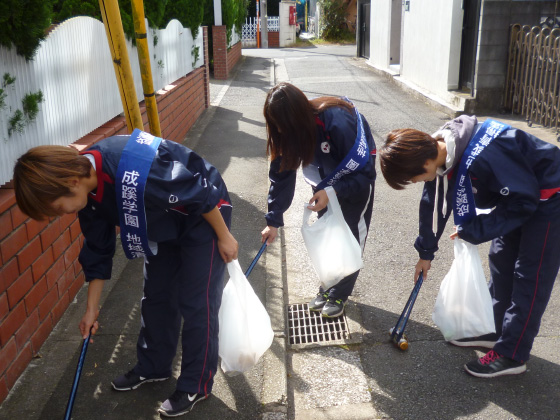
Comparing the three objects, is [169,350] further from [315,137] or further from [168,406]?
[315,137]

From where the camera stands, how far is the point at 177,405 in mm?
2836

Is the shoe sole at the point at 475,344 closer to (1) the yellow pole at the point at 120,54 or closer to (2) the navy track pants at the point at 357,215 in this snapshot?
(2) the navy track pants at the point at 357,215

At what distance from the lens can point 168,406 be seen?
2842 mm

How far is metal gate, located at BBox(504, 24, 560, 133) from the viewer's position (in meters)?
8.65

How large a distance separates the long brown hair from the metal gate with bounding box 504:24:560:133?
6503mm

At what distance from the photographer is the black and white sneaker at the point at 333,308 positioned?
383 cm

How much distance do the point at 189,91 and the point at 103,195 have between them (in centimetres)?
720

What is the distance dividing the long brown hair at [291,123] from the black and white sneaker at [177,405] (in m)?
1.32

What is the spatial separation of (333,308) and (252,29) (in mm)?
29892

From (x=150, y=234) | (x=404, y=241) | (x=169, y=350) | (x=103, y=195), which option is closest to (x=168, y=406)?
(x=169, y=350)

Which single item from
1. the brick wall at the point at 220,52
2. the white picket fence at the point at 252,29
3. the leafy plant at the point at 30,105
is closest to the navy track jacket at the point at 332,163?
the leafy plant at the point at 30,105

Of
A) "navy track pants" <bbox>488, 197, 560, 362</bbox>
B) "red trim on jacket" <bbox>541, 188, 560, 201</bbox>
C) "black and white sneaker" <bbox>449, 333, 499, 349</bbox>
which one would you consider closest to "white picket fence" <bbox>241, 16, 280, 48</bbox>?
"black and white sneaker" <bbox>449, 333, 499, 349</bbox>

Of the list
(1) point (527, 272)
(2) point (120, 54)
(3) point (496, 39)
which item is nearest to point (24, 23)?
(2) point (120, 54)

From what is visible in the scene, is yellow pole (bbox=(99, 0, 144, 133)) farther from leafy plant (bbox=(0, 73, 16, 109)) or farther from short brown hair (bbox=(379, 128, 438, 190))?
short brown hair (bbox=(379, 128, 438, 190))
